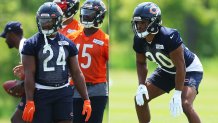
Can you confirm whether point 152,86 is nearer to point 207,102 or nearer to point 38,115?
point 38,115

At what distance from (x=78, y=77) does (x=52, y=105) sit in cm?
44

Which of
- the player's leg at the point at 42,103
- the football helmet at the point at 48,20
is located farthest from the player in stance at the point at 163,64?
the player's leg at the point at 42,103

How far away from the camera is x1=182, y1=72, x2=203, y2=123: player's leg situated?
31.3ft

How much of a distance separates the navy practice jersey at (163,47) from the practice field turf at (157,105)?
5.64 meters

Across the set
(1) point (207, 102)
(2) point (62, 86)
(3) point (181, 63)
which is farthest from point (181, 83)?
(1) point (207, 102)

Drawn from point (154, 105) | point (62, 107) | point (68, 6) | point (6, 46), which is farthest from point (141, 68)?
point (154, 105)

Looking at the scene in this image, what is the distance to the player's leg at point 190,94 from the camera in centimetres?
953

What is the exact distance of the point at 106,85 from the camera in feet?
32.8

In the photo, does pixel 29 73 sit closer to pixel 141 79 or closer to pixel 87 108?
pixel 87 108

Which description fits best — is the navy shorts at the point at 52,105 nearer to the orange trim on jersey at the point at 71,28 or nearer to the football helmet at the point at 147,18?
the football helmet at the point at 147,18

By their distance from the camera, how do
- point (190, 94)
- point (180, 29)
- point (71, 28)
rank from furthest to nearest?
point (180, 29)
point (71, 28)
point (190, 94)

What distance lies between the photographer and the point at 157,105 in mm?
21953

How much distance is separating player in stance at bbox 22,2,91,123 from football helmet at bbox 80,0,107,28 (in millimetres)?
1084

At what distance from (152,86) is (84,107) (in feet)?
4.34
